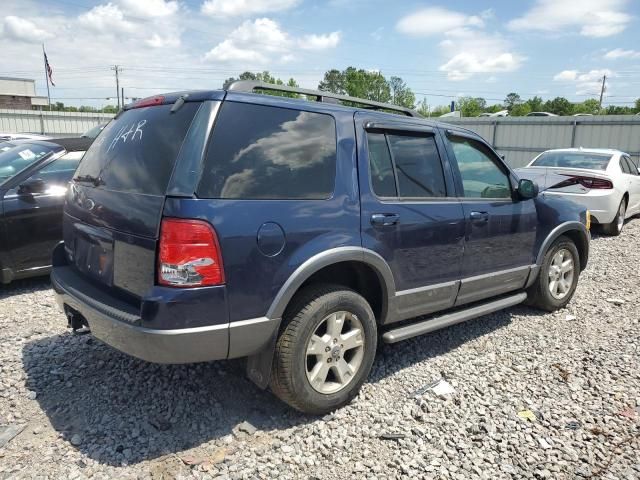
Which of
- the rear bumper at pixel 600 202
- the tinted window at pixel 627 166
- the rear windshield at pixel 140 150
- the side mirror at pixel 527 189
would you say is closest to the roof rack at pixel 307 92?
the rear windshield at pixel 140 150

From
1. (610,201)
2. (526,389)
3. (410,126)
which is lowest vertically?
(526,389)

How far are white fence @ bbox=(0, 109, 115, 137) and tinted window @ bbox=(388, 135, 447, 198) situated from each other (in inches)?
884

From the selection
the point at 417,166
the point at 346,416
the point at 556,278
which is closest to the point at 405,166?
the point at 417,166

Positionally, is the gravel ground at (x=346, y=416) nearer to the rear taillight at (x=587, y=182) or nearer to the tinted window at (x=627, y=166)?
the rear taillight at (x=587, y=182)

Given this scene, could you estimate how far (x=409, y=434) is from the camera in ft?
9.77

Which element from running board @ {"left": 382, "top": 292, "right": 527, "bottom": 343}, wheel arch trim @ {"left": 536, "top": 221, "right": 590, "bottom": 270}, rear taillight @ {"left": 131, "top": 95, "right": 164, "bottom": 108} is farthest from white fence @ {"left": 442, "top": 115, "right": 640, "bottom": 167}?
rear taillight @ {"left": 131, "top": 95, "right": 164, "bottom": 108}

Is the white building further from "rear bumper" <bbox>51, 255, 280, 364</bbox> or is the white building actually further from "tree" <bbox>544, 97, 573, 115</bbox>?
"tree" <bbox>544, 97, 573, 115</bbox>

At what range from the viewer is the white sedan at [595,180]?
8766 millimetres

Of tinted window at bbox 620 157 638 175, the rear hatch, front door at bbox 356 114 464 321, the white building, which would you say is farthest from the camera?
the white building

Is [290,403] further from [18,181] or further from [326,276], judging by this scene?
[18,181]

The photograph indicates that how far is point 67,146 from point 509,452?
5580 millimetres

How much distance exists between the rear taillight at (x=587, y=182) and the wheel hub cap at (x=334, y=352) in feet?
22.6

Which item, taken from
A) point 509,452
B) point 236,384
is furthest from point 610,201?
point 236,384

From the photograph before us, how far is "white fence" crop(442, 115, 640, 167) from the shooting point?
1880cm
